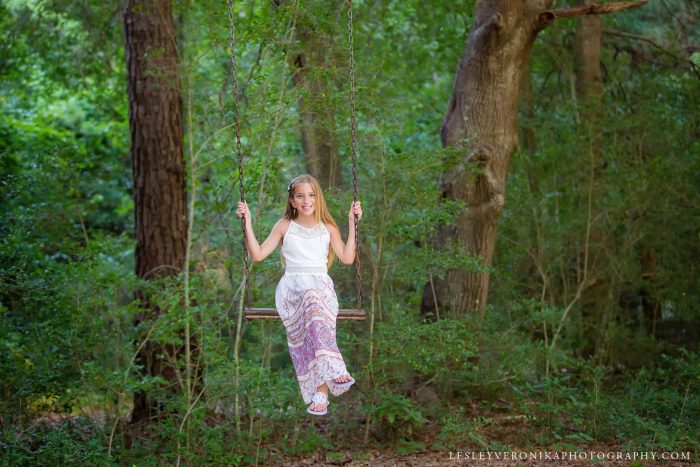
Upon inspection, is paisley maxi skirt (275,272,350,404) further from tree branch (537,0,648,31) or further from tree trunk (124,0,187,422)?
tree branch (537,0,648,31)

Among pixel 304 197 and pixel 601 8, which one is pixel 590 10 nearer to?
pixel 601 8

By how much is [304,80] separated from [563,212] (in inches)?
142

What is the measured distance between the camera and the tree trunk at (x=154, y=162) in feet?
24.4

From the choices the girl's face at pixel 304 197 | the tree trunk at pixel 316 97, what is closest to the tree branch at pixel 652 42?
the tree trunk at pixel 316 97

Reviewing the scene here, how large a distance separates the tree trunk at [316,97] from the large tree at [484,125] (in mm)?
1025

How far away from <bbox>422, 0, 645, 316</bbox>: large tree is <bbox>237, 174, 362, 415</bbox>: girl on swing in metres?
2.36

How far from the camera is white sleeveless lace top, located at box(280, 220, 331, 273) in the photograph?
5.21 m

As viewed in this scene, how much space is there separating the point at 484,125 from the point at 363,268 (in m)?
1.68

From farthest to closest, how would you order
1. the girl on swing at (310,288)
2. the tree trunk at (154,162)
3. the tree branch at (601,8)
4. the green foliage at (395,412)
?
the tree trunk at (154,162)
the tree branch at (601,8)
the green foliage at (395,412)
the girl on swing at (310,288)

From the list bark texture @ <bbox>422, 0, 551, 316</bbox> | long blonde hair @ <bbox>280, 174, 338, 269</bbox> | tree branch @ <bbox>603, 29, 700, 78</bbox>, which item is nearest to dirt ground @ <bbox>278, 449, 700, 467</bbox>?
bark texture @ <bbox>422, 0, 551, 316</bbox>

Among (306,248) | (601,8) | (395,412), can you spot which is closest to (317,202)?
(306,248)

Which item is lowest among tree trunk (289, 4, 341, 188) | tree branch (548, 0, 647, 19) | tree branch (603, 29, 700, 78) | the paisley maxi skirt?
the paisley maxi skirt

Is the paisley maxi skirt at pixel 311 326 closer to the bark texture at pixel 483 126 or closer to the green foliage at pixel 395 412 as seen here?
the green foliage at pixel 395 412

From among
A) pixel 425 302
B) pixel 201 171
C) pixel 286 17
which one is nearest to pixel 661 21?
pixel 425 302
